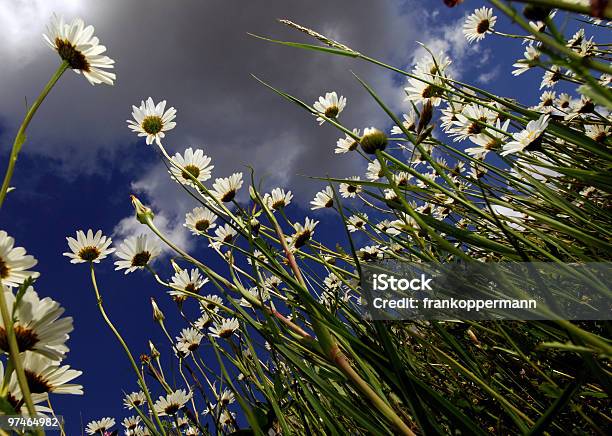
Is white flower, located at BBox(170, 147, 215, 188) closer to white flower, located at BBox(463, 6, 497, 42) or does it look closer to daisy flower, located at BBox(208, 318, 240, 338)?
daisy flower, located at BBox(208, 318, 240, 338)

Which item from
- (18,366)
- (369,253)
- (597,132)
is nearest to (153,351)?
(369,253)

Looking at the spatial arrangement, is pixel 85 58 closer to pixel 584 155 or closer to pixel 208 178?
pixel 208 178

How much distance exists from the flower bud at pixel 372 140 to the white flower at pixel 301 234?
664 millimetres

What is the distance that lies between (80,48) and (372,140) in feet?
1.82

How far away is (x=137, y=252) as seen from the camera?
4.26 ft

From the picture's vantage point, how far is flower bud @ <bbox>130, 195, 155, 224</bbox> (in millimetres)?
905

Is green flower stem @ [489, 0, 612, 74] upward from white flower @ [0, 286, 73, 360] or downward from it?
downward

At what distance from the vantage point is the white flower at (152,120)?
1412 mm

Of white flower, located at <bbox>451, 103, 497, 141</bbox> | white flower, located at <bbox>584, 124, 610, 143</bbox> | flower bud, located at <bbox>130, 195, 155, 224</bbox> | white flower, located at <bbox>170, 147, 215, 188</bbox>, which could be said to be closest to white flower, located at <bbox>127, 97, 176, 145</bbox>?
white flower, located at <bbox>170, 147, 215, 188</bbox>

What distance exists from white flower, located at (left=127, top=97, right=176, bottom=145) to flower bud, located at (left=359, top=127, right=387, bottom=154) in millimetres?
828

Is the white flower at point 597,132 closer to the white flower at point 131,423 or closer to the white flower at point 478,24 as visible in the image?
the white flower at point 478,24

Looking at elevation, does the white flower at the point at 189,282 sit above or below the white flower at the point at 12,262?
A: above

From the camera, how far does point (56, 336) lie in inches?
16.5

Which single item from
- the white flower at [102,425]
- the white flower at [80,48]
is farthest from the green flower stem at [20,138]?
the white flower at [102,425]
